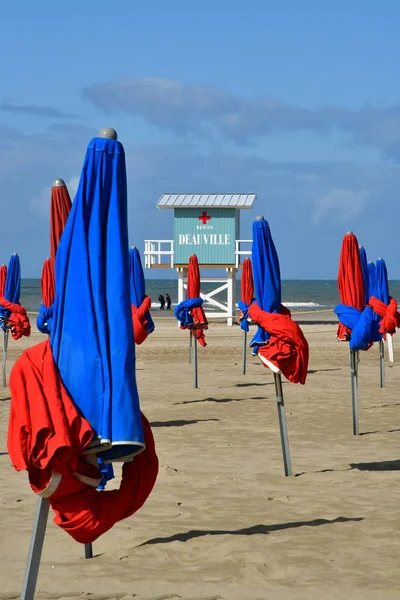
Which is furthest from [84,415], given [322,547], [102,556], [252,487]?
[252,487]

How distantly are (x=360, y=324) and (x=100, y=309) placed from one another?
7.17m

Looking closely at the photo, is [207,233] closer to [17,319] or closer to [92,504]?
[17,319]

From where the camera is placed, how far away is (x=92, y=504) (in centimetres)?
477

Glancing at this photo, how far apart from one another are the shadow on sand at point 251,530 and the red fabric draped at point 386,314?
366 inches

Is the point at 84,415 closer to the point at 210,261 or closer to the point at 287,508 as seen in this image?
the point at 287,508

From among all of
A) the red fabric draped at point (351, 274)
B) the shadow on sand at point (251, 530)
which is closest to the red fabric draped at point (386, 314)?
the red fabric draped at point (351, 274)

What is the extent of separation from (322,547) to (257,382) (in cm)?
1272

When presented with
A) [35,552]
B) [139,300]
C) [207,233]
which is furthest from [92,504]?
[207,233]

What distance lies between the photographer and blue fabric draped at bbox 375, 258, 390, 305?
58.9 ft

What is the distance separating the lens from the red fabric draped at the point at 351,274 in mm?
11648

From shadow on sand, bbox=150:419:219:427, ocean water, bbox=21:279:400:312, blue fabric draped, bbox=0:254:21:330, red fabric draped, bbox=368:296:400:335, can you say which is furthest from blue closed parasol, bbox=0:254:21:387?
ocean water, bbox=21:279:400:312

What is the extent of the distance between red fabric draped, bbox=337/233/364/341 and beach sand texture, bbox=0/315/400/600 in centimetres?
182

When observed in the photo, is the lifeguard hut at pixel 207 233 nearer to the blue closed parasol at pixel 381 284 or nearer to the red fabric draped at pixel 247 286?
the red fabric draped at pixel 247 286

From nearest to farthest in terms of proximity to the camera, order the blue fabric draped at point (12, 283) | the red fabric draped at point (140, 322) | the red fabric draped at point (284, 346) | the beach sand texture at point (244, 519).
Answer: the beach sand texture at point (244, 519) → the red fabric draped at point (284, 346) → the red fabric draped at point (140, 322) → the blue fabric draped at point (12, 283)
